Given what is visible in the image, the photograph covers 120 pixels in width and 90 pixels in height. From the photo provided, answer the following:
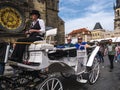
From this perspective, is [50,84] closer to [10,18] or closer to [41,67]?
[41,67]

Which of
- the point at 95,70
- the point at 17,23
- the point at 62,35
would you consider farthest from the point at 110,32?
the point at 95,70

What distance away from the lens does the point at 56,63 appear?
5.99 meters

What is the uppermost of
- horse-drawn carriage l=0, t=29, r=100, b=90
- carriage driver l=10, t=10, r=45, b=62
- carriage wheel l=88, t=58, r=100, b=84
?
carriage driver l=10, t=10, r=45, b=62

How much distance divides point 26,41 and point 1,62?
90 centimetres

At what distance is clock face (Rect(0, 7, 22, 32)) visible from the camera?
60.3 ft

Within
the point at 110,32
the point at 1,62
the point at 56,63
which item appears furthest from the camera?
the point at 110,32

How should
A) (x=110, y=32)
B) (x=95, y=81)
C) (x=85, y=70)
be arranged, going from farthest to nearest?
(x=110, y=32), (x=95, y=81), (x=85, y=70)

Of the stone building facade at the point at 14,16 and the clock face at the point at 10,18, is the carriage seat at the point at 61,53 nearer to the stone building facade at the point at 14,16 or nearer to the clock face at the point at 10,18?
the stone building facade at the point at 14,16

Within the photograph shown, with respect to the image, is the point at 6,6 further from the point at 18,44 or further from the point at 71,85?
the point at 18,44

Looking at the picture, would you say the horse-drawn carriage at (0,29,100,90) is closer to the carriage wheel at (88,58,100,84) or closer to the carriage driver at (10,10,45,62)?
the carriage driver at (10,10,45,62)

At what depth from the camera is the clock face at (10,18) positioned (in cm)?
1839

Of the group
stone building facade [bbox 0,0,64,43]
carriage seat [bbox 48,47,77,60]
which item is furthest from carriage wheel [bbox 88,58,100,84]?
stone building facade [bbox 0,0,64,43]

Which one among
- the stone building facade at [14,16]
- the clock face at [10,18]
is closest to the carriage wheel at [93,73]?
the stone building facade at [14,16]

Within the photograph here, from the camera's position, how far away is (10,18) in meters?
18.8
